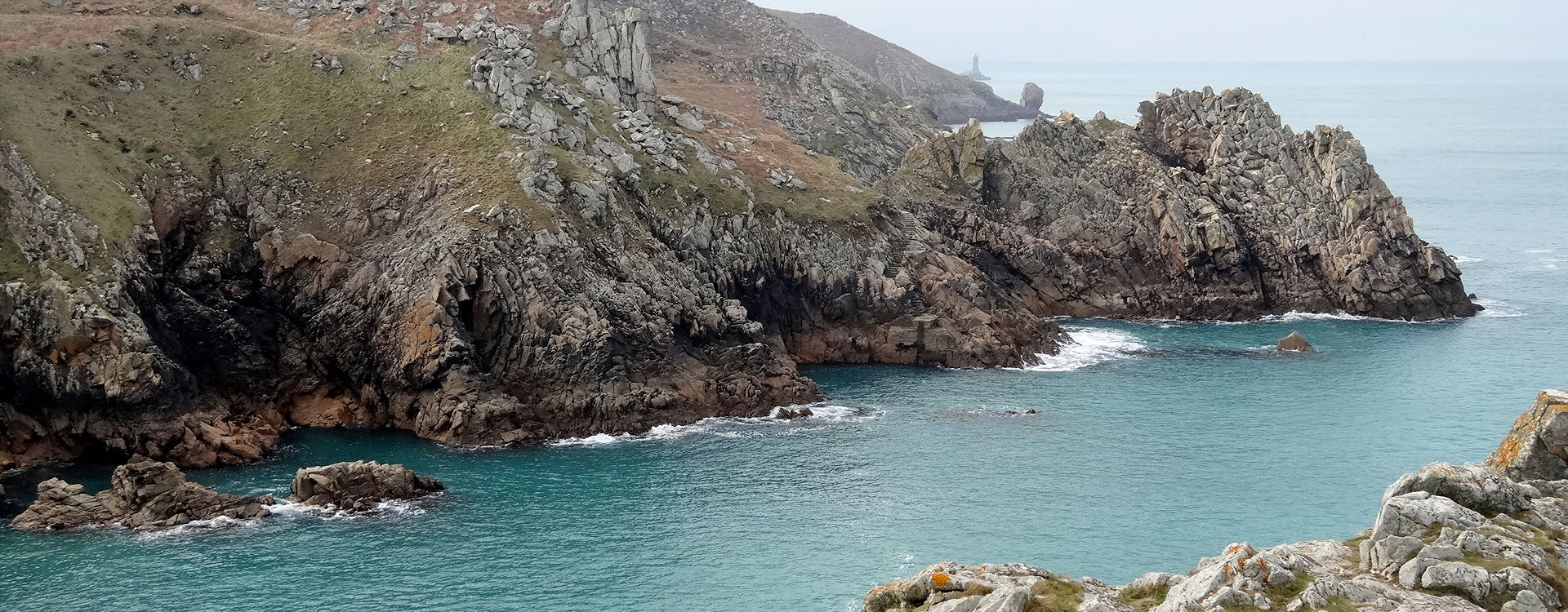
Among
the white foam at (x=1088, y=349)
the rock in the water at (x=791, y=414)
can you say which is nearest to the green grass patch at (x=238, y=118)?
the rock in the water at (x=791, y=414)

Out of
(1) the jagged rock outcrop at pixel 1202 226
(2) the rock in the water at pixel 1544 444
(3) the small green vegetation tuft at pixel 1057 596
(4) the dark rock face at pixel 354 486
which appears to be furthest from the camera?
(1) the jagged rock outcrop at pixel 1202 226

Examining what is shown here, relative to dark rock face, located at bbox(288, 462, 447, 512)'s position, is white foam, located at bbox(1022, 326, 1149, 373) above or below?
above

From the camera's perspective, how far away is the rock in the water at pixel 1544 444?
3822cm

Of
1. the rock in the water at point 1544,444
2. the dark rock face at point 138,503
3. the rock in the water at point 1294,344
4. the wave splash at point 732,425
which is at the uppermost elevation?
the rock in the water at point 1544,444

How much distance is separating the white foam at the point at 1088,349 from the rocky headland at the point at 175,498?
49002 millimetres

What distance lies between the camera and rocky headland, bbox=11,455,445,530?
66.2 meters

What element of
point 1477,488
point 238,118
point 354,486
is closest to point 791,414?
point 354,486

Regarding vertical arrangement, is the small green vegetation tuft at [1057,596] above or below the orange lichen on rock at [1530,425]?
below

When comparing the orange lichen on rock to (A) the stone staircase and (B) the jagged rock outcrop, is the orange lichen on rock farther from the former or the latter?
(B) the jagged rock outcrop

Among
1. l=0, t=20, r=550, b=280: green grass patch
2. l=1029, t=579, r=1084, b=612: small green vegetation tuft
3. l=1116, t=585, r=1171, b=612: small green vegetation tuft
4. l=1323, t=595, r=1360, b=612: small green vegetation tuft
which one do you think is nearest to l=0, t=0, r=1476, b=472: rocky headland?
l=0, t=20, r=550, b=280: green grass patch

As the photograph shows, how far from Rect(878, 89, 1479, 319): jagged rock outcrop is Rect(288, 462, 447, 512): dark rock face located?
59822mm

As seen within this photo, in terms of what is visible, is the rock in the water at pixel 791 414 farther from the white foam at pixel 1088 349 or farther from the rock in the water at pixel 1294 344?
the rock in the water at pixel 1294 344

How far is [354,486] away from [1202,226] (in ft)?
253

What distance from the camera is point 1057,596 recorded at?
1474 inches
